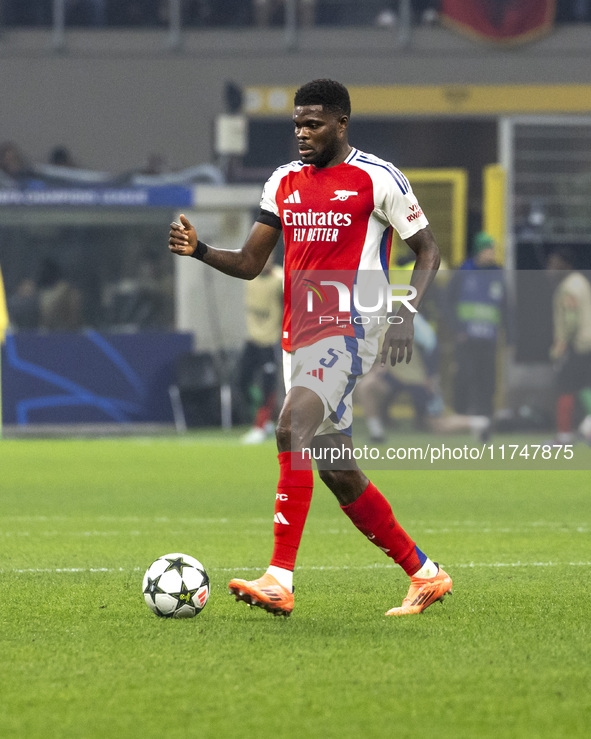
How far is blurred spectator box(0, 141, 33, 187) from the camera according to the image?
18.9 metres

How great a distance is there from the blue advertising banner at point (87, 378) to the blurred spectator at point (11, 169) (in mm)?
2318

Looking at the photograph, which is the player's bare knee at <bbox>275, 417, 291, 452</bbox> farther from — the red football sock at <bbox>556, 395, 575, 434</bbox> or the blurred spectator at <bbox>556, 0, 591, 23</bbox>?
the blurred spectator at <bbox>556, 0, 591, 23</bbox>

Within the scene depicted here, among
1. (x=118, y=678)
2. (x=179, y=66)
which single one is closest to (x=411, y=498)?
(x=118, y=678)

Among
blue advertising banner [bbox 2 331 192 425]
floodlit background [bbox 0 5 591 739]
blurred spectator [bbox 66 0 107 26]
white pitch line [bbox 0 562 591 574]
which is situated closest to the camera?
floodlit background [bbox 0 5 591 739]

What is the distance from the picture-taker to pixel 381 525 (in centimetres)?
550

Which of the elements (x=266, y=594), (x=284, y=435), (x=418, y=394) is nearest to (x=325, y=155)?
(x=284, y=435)

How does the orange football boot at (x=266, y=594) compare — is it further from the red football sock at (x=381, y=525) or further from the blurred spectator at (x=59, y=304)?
the blurred spectator at (x=59, y=304)

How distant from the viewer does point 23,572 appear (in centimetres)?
674

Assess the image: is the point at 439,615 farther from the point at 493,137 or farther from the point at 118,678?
the point at 493,137

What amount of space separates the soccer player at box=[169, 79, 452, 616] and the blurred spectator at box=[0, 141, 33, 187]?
45.7 feet

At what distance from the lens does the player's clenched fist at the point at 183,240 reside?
541cm

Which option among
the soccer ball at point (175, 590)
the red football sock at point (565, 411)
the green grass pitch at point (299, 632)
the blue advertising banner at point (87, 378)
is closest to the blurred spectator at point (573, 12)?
the red football sock at point (565, 411)

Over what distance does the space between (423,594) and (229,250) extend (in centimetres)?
159

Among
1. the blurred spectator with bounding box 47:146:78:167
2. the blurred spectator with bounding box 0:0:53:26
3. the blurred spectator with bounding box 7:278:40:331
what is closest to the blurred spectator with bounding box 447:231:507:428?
the blurred spectator with bounding box 7:278:40:331
